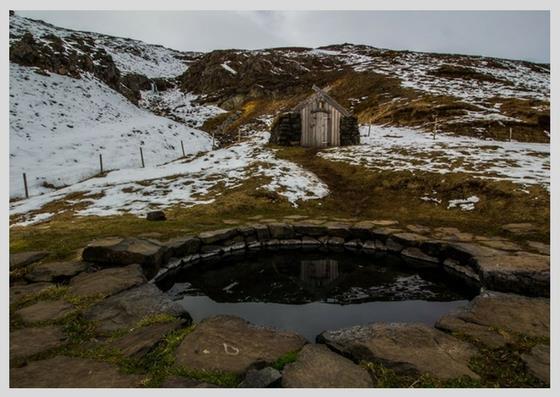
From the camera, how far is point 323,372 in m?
2.74

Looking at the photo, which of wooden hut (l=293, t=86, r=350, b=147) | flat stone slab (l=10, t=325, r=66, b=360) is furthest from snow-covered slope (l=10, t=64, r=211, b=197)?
flat stone slab (l=10, t=325, r=66, b=360)

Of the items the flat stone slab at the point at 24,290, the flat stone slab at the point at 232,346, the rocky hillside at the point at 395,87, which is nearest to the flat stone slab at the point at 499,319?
the flat stone slab at the point at 232,346

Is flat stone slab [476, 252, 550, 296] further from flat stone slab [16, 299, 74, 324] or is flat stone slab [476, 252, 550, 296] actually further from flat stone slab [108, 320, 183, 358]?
flat stone slab [16, 299, 74, 324]

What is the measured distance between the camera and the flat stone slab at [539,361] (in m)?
2.69

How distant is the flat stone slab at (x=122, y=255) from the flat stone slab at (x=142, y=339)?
2.32 meters

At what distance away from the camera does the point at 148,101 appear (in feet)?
198

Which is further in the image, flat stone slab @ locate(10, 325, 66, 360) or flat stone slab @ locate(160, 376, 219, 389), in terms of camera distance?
flat stone slab @ locate(10, 325, 66, 360)

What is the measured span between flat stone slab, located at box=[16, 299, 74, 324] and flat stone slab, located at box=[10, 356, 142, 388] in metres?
0.94

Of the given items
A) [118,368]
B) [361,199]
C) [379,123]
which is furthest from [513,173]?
[379,123]

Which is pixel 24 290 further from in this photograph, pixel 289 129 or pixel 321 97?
pixel 321 97

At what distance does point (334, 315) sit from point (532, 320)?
7.79ft

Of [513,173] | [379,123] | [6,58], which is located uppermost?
[379,123]

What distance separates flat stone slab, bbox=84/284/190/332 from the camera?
365 centimetres

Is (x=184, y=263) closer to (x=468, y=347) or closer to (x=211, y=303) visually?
(x=211, y=303)
